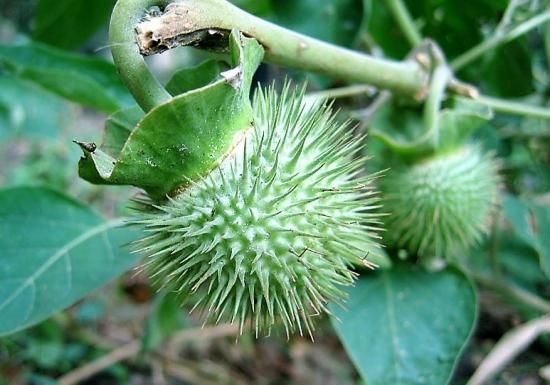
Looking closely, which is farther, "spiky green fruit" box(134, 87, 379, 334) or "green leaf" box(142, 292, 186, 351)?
"green leaf" box(142, 292, 186, 351)

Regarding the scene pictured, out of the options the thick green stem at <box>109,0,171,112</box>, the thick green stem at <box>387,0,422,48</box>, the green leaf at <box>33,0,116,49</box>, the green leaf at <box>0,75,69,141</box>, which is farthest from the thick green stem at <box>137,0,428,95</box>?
the green leaf at <box>0,75,69,141</box>

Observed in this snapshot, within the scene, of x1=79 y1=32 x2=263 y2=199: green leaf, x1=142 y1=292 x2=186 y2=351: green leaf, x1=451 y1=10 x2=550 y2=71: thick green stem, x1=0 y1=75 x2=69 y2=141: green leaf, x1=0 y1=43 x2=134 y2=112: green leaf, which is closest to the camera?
x1=79 y1=32 x2=263 y2=199: green leaf

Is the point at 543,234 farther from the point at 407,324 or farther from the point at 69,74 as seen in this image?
the point at 69,74

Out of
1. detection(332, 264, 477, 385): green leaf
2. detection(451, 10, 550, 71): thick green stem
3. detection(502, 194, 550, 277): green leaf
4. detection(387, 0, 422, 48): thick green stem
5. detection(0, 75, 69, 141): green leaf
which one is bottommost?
detection(332, 264, 477, 385): green leaf

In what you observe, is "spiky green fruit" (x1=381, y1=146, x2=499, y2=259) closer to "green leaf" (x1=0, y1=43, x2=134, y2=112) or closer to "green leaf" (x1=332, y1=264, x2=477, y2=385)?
"green leaf" (x1=332, y1=264, x2=477, y2=385)

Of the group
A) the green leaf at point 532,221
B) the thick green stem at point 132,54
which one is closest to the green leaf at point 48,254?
the thick green stem at point 132,54

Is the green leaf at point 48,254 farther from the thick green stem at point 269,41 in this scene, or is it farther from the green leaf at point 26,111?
the green leaf at point 26,111

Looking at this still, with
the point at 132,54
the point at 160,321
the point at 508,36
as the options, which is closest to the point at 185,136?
the point at 132,54

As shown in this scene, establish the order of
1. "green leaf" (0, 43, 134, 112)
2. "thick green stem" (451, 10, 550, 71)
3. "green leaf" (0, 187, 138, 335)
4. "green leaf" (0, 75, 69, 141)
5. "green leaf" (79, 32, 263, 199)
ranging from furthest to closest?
"green leaf" (0, 75, 69, 141)
"thick green stem" (451, 10, 550, 71)
"green leaf" (0, 43, 134, 112)
"green leaf" (0, 187, 138, 335)
"green leaf" (79, 32, 263, 199)

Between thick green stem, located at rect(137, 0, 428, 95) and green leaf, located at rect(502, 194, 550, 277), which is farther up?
thick green stem, located at rect(137, 0, 428, 95)
